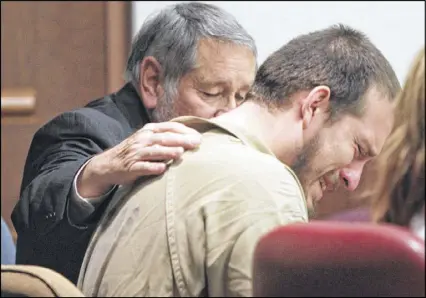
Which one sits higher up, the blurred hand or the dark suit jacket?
the blurred hand

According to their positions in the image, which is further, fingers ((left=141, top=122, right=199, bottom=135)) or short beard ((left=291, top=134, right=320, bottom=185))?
short beard ((left=291, top=134, right=320, bottom=185))

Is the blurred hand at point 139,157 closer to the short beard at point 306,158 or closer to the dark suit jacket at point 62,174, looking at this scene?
the dark suit jacket at point 62,174

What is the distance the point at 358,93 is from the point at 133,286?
0.60 m

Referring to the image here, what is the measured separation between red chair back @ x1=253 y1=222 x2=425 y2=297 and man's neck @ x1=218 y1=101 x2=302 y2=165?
2.27ft

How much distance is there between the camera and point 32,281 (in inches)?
61.0

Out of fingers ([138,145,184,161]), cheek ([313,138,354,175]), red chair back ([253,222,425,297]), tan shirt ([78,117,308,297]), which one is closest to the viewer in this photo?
red chair back ([253,222,425,297])

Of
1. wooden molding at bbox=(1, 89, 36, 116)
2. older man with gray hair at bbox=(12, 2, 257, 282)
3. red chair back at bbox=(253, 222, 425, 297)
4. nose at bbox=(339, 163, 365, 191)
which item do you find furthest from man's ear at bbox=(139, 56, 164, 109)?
wooden molding at bbox=(1, 89, 36, 116)

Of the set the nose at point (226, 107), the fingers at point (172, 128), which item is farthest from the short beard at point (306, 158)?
the nose at point (226, 107)

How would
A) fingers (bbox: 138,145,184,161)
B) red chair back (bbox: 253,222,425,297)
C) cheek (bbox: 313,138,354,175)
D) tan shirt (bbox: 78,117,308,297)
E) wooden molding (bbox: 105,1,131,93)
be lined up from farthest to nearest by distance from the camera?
wooden molding (bbox: 105,1,131,93), cheek (bbox: 313,138,354,175), fingers (bbox: 138,145,184,161), tan shirt (bbox: 78,117,308,297), red chair back (bbox: 253,222,425,297)

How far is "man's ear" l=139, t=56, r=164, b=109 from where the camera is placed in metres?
2.60

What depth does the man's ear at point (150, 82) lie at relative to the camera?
2.60 meters

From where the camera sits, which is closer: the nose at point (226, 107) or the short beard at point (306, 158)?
the short beard at point (306, 158)

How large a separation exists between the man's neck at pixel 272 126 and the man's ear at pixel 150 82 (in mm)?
577

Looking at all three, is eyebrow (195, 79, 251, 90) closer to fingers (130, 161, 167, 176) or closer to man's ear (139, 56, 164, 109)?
man's ear (139, 56, 164, 109)
